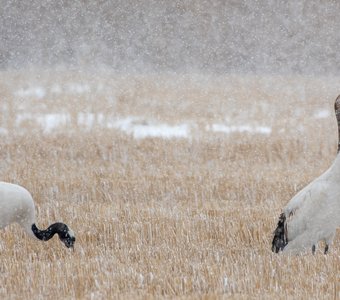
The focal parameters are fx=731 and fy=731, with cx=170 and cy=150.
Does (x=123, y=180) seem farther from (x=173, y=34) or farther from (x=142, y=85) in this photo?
(x=173, y=34)

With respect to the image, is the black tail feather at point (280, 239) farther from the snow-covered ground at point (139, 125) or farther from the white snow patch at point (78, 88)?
the white snow patch at point (78, 88)

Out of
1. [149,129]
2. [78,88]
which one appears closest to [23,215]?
[149,129]

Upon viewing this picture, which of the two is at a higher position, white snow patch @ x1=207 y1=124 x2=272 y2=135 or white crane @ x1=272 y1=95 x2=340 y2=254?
white snow patch @ x1=207 y1=124 x2=272 y2=135

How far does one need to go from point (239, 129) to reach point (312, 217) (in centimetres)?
982

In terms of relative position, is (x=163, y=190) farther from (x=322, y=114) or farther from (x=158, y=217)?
(x=322, y=114)

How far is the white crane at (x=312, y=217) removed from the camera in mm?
6570

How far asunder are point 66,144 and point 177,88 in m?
9.96

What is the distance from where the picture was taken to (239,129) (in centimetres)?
1644

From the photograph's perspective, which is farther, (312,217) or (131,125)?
(131,125)

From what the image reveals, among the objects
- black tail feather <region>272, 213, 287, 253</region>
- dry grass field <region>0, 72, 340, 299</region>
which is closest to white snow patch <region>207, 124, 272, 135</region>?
dry grass field <region>0, 72, 340, 299</region>

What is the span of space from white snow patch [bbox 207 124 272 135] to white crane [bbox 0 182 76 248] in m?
8.38

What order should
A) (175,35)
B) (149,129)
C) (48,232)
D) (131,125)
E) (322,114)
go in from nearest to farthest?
(48,232)
(149,129)
(131,125)
(322,114)
(175,35)

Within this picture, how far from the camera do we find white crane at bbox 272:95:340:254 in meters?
6.57

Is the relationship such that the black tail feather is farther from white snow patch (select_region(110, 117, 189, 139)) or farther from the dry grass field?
white snow patch (select_region(110, 117, 189, 139))
